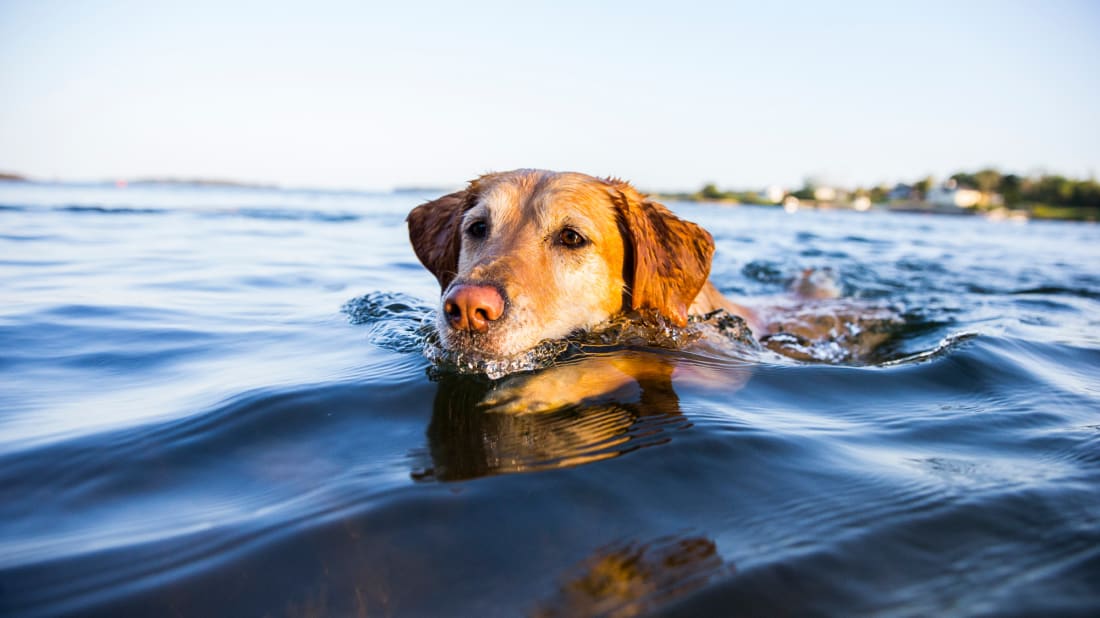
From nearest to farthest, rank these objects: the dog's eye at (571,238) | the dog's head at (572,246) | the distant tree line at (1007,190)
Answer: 1. the dog's head at (572,246)
2. the dog's eye at (571,238)
3. the distant tree line at (1007,190)

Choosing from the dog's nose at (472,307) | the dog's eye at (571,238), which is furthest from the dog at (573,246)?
the dog's nose at (472,307)

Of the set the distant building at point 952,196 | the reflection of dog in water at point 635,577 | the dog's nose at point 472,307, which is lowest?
the reflection of dog in water at point 635,577

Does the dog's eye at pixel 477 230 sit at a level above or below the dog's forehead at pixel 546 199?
below

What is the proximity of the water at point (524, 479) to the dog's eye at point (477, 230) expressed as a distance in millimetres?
929

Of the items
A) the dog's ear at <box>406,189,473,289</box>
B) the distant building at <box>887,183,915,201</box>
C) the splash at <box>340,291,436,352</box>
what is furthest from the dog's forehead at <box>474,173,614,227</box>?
the distant building at <box>887,183,915,201</box>

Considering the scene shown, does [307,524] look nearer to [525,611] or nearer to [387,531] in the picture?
[387,531]

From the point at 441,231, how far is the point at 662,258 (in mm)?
1736

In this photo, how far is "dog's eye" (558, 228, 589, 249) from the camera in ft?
14.3

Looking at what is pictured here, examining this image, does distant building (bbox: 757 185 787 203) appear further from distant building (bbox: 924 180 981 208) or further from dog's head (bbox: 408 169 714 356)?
dog's head (bbox: 408 169 714 356)

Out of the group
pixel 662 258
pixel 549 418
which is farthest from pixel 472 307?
pixel 662 258

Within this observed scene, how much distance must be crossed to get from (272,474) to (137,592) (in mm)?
759

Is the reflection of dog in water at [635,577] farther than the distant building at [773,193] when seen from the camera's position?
No

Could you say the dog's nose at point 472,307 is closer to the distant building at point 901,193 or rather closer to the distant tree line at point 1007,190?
the distant tree line at point 1007,190

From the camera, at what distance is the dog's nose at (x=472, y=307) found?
3.33 m
